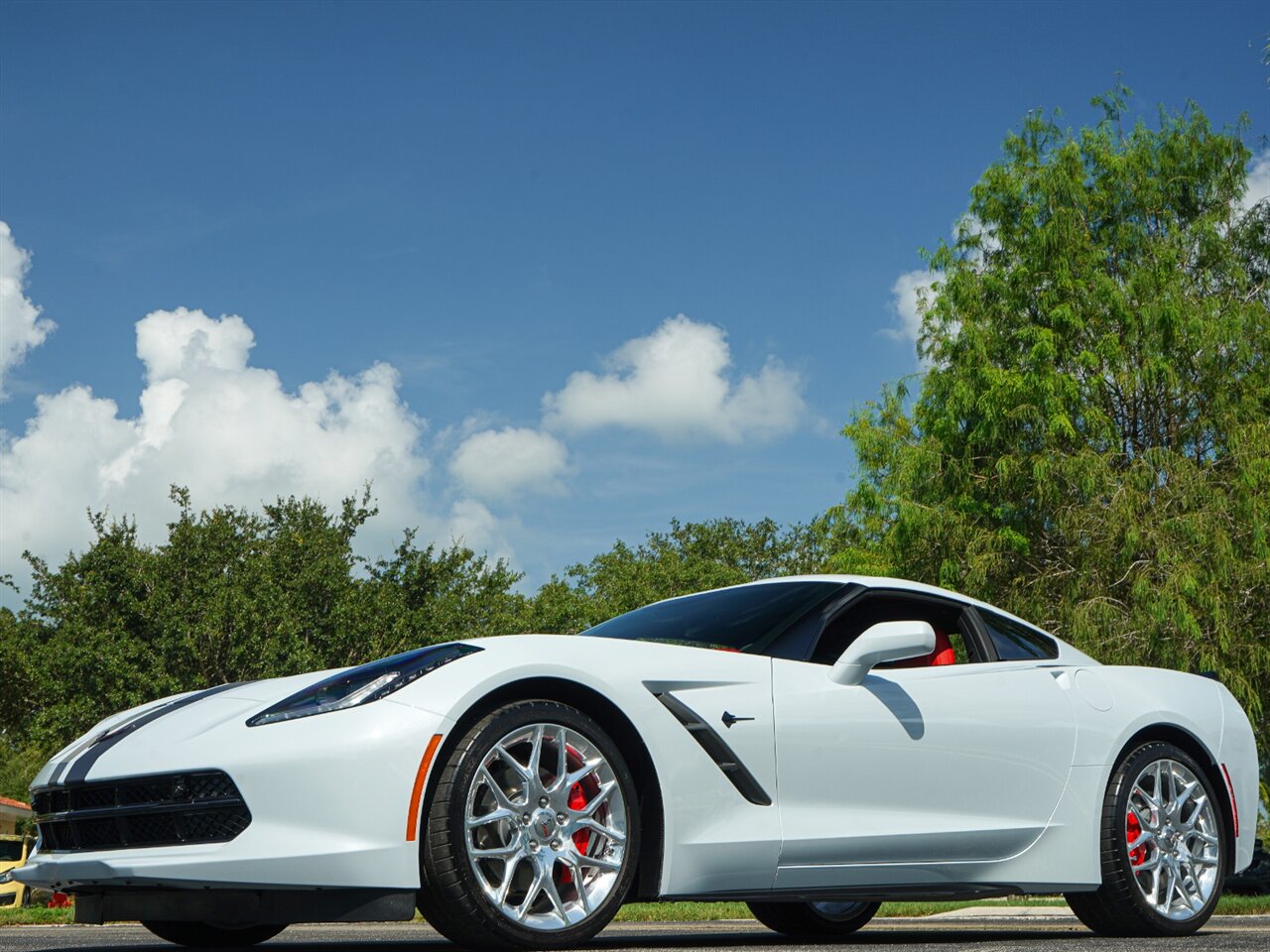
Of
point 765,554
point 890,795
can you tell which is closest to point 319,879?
point 890,795

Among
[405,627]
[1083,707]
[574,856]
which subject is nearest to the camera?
[574,856]

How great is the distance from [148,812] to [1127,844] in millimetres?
4213

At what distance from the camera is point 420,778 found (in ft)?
14.4

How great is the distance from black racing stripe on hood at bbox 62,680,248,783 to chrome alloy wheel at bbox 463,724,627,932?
1.13m

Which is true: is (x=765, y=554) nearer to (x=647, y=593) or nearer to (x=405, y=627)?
(x=647, y=593)

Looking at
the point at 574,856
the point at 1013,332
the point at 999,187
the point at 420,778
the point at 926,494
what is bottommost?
the point at 574,856

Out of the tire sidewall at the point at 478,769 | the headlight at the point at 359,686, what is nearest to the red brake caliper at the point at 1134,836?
the tire sidewall at the point at 478,769

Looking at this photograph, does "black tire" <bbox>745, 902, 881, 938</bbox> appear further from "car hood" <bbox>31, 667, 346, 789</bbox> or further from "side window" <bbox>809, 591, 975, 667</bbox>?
"car hood" <bbox>31, 667, 346, 789</bbox>

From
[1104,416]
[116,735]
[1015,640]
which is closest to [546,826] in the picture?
[116,735]

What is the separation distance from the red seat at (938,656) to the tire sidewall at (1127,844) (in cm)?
97

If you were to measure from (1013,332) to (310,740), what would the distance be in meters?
20.1

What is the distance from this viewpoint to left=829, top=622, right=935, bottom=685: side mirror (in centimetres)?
522

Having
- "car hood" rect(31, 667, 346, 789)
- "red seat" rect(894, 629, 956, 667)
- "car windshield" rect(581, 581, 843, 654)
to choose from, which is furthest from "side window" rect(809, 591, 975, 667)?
"car hood" rect(31, 667, 346, 789)

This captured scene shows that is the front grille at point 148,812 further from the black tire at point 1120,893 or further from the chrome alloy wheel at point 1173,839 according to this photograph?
the chrome alloy wheel at point 1173,839
